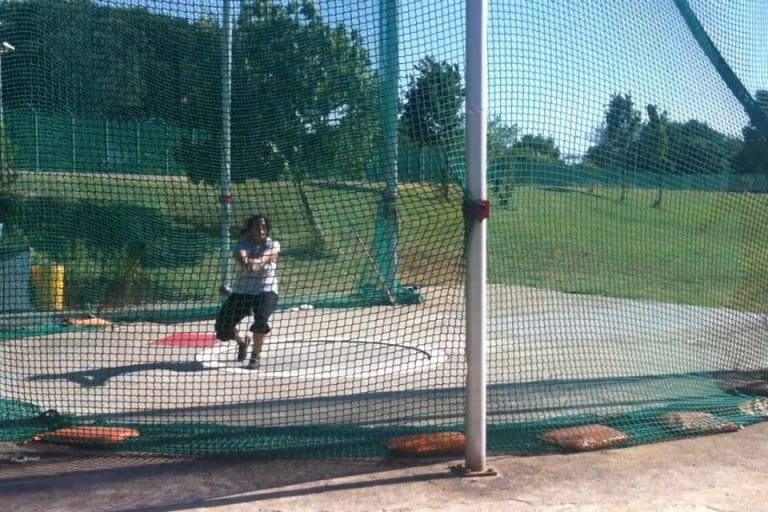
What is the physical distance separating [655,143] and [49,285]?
5.13 metres

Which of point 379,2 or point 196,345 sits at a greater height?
point 379,2

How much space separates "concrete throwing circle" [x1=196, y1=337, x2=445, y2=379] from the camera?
685 cm

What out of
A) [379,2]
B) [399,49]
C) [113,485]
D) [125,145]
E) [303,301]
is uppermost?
[379,2]

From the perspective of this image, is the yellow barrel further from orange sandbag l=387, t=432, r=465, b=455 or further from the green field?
orange sandbag l=387, t=432, r=465, b=455

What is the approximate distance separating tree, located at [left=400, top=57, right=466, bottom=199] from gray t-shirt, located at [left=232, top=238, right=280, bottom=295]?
2.16m

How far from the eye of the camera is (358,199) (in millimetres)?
5734

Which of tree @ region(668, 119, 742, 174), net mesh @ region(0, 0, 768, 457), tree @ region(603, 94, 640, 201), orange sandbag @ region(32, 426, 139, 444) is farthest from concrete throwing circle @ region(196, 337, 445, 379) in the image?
tree @ region(668, 119, 742, 174)

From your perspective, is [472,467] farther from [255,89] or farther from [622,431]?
[255,89]

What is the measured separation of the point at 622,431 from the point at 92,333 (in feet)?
17.1

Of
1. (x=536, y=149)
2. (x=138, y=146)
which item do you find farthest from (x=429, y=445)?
(x=138, y=146)

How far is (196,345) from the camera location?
8.11 metres

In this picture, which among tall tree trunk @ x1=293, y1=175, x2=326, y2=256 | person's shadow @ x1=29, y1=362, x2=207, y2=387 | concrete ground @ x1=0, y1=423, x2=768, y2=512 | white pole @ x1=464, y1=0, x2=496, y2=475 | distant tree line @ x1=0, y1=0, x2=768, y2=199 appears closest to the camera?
concrete ground @ x1=0, y1=423, x2=768, y2=512

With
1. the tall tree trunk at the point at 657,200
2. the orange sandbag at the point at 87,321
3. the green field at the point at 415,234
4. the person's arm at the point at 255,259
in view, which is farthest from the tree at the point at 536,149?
the orange sandbag at the point at 87,321

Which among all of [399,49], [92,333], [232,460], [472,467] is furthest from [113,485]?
[92,333]
